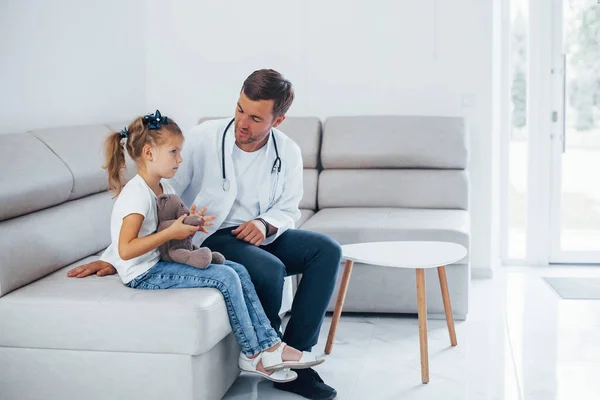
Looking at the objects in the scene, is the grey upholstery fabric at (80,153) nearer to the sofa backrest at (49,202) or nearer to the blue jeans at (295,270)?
the sofa backrest at (49,202)

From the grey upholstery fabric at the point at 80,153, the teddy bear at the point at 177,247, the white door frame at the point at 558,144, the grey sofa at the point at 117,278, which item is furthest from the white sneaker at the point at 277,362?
the white door frame at the point at 558,144

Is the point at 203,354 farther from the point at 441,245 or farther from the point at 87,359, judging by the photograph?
the point at 441,245

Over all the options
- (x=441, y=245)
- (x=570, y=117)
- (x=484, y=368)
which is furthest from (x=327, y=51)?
(x=484, y=368)

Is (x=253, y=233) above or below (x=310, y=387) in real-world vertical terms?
above

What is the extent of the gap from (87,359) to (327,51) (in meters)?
2.71

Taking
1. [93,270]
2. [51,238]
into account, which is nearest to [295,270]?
[93,270]

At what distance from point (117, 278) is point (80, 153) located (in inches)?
30.2

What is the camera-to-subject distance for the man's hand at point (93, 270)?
9.50 ft

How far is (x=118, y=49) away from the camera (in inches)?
182

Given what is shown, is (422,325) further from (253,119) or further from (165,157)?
(165,157)

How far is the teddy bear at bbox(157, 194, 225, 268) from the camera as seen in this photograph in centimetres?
272

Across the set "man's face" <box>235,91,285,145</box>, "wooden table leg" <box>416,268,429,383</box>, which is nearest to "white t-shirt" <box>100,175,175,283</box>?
"man's face" <box>235,91,285,145</box>

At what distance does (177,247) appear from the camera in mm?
2770

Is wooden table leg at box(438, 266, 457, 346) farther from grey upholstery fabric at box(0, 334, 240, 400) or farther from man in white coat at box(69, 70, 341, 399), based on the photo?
grey upholstery fabric at box(0, 334, 240, 400)
